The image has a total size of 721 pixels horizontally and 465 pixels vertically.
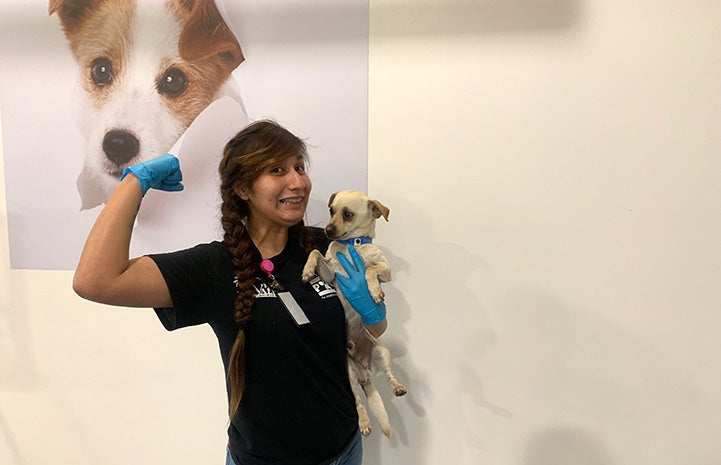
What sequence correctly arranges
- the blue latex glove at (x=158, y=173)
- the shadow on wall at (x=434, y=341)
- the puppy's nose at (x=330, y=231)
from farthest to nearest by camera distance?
the shadow on wall at (x=434, y=341) < the puppy's nose at (x=330, y=231) < the blue latex glove at (x=158, y=173)

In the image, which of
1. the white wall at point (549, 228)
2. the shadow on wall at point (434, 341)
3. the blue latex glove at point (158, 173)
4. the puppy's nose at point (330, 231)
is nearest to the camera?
the blue latex glove at point (158, 173)

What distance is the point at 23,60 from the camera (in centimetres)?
144

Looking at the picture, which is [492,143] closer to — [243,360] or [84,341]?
[243,360]

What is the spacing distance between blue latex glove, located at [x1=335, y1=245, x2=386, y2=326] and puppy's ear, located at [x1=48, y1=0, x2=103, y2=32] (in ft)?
4.27

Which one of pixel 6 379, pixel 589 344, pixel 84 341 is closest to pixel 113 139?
pixel 84 341

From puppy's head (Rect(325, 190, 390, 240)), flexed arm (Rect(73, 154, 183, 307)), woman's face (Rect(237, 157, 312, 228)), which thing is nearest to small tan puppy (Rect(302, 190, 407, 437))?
puppy's head (Rect(325, 190, 390, 240))

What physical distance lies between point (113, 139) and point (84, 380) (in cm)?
95

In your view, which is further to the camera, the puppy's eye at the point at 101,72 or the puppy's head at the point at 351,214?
the puppy's eye at the point at 101,72

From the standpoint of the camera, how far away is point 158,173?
0.96 metres

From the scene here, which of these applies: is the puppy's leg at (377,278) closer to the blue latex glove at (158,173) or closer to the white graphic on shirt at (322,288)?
the white graphic on shirt at (322,288)

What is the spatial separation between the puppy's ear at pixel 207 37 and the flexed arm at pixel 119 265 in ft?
2.15

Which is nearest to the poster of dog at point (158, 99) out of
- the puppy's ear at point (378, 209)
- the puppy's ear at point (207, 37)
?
the puppy's ear at point (207, 37)

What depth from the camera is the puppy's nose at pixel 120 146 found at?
1.42 metres

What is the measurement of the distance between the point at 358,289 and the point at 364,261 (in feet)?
0.30
